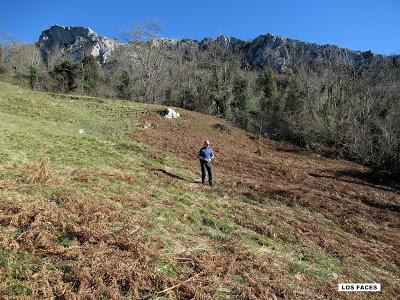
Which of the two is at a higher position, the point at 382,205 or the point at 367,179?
the point at 367,179

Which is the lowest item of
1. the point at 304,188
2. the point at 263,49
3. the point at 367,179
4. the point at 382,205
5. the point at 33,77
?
the point at 382,205

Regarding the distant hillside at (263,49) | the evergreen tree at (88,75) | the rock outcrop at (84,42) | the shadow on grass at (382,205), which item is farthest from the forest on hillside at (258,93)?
the rock outcrop at (84,42)

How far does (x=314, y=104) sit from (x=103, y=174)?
43434 mm

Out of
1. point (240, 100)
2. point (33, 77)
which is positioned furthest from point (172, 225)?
point (33, 77)

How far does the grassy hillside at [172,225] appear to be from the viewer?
8.09 meters

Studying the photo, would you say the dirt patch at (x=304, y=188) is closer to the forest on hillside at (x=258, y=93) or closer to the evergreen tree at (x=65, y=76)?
the forest on hillside at (x=258, y=93)

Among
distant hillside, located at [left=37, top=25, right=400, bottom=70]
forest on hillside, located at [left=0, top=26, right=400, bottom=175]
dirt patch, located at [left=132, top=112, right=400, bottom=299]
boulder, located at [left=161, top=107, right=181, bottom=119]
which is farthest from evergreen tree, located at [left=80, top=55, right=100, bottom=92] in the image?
distant hillside, located at [left=37, top=25, right=400, bottom=70]

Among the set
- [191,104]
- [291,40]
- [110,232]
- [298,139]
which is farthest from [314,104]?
[291,40]

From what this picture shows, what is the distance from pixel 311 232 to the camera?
13.2 meters

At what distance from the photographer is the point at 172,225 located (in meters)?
11.3

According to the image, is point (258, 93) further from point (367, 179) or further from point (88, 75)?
point (367, 179)

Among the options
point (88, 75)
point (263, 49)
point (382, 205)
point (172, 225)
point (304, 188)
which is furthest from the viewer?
point (263, 49)

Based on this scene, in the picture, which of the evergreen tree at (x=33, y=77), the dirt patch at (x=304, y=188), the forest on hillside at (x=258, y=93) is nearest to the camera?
the dirt patch at (x=304, y=188)

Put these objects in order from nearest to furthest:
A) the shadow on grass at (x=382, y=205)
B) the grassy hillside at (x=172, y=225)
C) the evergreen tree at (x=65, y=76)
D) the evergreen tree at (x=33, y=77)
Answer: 1. the grassy hillside at (x=172, y=225)
2. the shadow on grass at (x=382, y=205)
3. the evergreen tree at (x=33, y=77)
4. the evergreen tree at (x=65, y=76)
